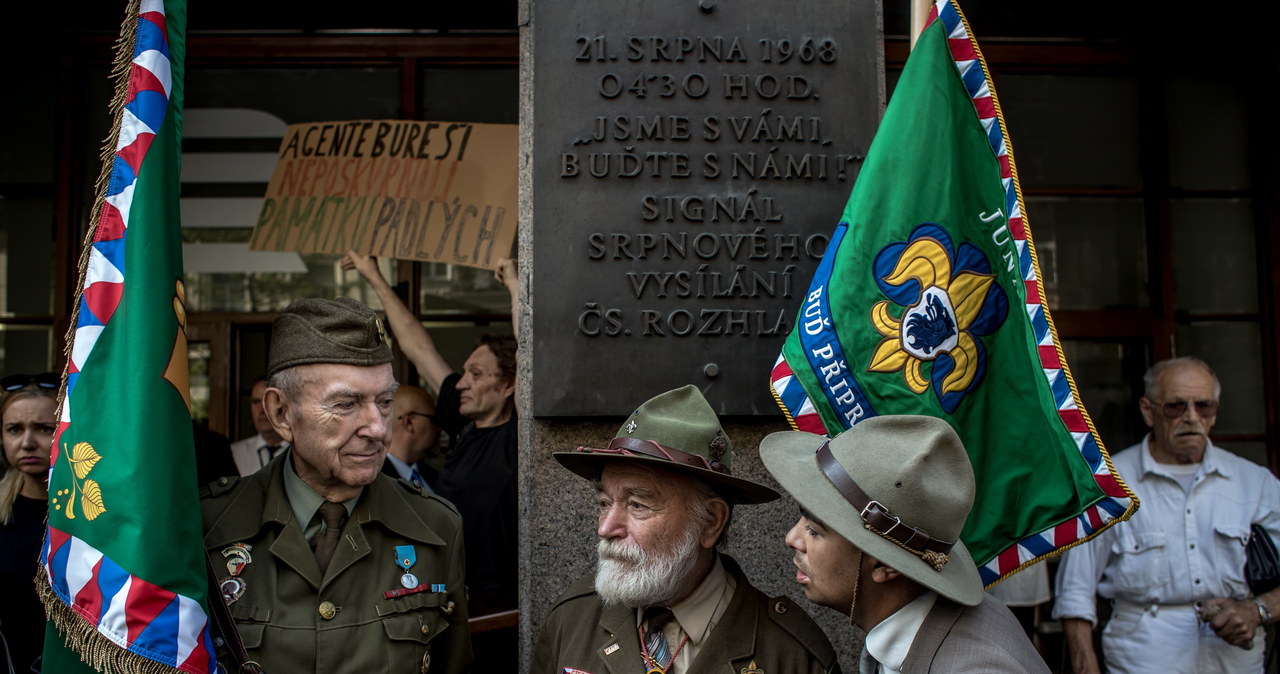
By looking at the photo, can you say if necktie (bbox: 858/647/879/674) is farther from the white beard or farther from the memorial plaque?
the memorial plaque

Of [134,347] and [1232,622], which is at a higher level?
[134,347]

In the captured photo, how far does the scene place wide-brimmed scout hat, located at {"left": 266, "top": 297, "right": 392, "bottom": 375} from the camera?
263cm

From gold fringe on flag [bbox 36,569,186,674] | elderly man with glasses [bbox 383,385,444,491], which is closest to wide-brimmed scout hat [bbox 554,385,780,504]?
gold fringe on flag [bbox 36,569,186,674]

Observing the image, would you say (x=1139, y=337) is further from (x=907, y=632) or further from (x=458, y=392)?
(x=907, y=632)

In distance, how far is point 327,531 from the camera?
2.71 metres

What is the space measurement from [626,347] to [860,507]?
1226mm

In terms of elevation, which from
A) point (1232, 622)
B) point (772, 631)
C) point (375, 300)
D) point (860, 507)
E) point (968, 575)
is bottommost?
point (1232, 622)

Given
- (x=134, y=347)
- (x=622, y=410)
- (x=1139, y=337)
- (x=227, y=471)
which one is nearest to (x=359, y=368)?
(x=134, y=347)

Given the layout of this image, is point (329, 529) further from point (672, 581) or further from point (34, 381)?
point (34, 381)

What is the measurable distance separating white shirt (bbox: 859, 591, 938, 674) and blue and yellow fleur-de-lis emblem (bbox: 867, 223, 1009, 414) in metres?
0.88

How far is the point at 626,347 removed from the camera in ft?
10.7

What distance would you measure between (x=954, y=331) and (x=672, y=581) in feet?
3.70

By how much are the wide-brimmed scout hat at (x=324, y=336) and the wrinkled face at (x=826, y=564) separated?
45.8 inches

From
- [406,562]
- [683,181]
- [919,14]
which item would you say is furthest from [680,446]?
[919,14]
